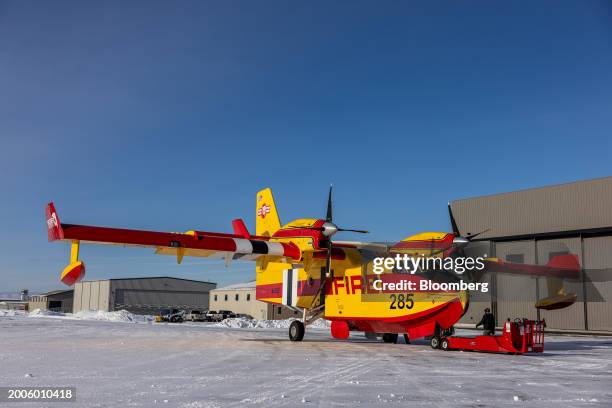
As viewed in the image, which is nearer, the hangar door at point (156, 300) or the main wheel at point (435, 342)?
the main wheel at point (435, 342)

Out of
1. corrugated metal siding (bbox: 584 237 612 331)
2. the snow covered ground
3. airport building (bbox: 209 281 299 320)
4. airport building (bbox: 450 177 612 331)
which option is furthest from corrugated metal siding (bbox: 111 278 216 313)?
the snow covered ground

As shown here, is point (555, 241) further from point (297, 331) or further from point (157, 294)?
point (157, 294)

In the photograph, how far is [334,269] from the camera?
21.9 metres

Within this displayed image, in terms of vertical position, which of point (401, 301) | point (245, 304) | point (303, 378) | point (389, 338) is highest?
point (401, 301)

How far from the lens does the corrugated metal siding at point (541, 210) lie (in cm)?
3497

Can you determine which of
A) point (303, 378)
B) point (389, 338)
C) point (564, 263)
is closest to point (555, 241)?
point (564, 263)

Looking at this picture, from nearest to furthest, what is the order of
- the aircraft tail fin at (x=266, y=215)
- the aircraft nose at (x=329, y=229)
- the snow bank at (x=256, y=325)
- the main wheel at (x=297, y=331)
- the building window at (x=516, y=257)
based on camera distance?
1. the aircraft nose at (x=329, y=229)
2. the main wheel at (x=297, y=331)
3. the aircraft tail fin at (x=266, y=215)
4. the building window at (x=516, y=257)
5. the snow bank at (x=256, y=325)

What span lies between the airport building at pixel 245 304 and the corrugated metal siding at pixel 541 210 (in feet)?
64.8

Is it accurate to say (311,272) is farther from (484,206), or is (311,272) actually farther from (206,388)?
(484,206)

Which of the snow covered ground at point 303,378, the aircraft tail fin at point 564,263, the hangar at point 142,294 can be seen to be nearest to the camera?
the snow covered ground at point 303,378

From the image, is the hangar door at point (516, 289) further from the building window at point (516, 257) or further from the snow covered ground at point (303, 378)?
the snow covered ground at point (303, 378)

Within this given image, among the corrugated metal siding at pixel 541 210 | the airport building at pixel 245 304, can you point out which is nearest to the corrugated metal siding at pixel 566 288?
the corrugated metal siding at pixel 541 210

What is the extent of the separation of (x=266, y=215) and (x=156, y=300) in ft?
178

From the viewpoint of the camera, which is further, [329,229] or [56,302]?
[56,302]
